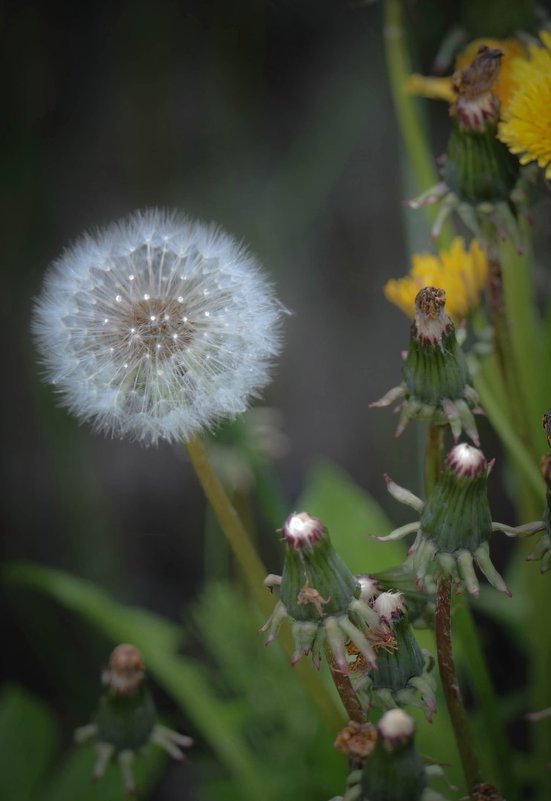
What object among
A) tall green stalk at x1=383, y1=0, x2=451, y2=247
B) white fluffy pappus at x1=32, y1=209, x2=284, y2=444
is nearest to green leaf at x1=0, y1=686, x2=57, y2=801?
white fluffy pappus at x1=32, y1=209, x2=284, y2=444

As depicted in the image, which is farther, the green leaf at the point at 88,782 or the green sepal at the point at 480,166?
the green leaf at the point at 88,782

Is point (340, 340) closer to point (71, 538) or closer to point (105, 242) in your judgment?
point (71, 538)

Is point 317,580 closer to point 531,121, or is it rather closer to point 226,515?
point 226,515

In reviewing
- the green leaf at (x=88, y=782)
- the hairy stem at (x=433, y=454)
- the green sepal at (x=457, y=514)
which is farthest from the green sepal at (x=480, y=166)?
the green leaf at (x=88, y=782)

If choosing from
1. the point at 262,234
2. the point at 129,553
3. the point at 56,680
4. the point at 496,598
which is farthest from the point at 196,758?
the point at 262,234

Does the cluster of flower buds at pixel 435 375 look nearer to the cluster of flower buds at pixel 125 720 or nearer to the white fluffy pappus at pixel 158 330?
the white fluffy pappus at pixel 158 330

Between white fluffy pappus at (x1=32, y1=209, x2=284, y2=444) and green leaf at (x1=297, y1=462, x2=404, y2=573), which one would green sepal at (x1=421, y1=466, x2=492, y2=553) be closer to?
white fluffy pappus at (x1=32, y1=209, x2=284, y2=444)

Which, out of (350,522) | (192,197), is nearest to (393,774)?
(350,522)
